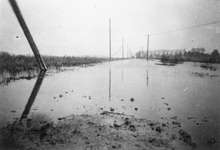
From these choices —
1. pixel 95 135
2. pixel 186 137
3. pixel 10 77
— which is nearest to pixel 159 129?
pixel 186 137

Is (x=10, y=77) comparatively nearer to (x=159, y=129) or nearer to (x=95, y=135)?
(x=95, y=135)

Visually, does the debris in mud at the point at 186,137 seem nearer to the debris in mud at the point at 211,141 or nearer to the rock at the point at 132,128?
the debris in mud at the point at 211,141

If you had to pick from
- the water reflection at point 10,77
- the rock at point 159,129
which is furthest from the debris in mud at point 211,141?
the water reflection at point 10,77

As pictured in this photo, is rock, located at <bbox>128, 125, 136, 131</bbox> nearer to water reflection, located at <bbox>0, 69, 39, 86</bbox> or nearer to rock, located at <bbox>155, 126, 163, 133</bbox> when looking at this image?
rock, located at <bbox>155, 126, 163, 133</bbox>

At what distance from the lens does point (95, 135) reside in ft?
8.16

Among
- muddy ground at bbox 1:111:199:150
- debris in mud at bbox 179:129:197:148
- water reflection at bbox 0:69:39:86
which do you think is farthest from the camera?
water reflection at bbox 0:69:39:86

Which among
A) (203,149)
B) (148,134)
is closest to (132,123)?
(148,134)

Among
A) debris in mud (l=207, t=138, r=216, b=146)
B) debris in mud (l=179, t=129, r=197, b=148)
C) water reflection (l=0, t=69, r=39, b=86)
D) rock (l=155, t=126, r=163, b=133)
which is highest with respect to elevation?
water reflection (l=0, t=69, r=39, b=86)

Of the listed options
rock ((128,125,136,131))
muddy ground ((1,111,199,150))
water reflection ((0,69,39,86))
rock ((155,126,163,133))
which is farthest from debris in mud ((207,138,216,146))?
water reflection ((0,69,39,86))

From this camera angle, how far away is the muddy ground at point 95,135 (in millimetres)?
2215

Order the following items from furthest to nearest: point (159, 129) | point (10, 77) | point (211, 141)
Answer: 1. point (10, 77)
2. point (159, 129)
3. point (211, 141)

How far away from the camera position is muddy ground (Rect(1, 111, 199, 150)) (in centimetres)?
221

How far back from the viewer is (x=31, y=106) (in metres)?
4.18

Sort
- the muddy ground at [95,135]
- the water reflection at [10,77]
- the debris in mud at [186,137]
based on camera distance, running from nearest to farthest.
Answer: the muddy ground at [95,135]
the debris in mud at [186,137]
the water reflection at [10,77]
